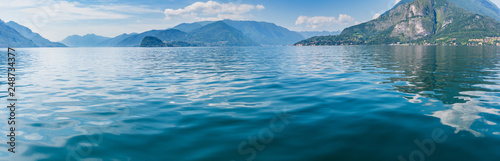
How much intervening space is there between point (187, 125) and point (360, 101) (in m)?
10.5

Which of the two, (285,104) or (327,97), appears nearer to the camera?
(285,104)

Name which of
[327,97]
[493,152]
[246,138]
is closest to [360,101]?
[327,97]

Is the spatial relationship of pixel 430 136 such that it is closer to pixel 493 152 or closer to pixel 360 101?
pixel 493 152

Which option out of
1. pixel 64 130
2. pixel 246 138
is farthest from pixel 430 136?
pixel 64 130

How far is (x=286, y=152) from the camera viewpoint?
7.98m

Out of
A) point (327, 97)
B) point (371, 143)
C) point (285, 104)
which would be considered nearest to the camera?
point (371, 143)

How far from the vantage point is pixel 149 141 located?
9.10m

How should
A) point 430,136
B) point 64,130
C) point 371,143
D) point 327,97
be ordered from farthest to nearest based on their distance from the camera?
point 327,97, point 64,130, point 430,136, point 371,143

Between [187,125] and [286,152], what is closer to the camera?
[286,152]

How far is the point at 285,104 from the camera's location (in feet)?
48.6

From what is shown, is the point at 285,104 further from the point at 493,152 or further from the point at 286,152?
the point at 493,152

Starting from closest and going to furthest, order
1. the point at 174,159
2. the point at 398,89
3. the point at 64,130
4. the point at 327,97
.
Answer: the point at 174,159 → the point at 64,130 → the point at 327,97 → the point at 398,89

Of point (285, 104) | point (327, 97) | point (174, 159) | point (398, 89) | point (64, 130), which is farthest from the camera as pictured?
point (398, 89)

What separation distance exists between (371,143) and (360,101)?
725 centimetres
